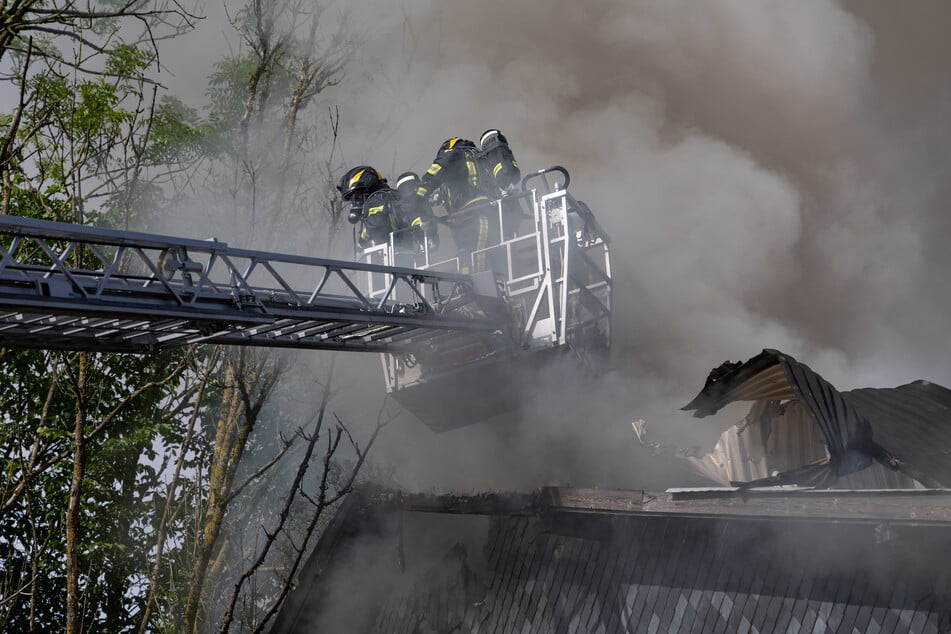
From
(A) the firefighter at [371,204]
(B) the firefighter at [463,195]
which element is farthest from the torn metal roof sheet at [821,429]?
(A) the firefighter at [371,204]

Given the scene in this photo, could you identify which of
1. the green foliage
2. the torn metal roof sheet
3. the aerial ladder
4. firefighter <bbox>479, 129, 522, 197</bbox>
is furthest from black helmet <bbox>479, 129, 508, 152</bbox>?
the green foliage

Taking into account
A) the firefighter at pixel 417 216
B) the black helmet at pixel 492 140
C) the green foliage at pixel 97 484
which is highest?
the black helmet at pixel 492 140

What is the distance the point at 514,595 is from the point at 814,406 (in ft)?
9.83

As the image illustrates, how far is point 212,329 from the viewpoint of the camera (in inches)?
283

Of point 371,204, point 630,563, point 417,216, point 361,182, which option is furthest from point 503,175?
point 630,563

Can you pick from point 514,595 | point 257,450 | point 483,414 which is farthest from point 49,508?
point 514,595

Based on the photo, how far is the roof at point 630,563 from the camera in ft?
19.6

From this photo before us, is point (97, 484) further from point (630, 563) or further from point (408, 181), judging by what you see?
point (630, 563)

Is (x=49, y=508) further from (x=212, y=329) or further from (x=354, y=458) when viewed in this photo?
(x=212, y=329)

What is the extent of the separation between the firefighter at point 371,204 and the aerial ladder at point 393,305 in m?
0.20

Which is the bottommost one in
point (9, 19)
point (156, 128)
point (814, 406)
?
point (814, 406)

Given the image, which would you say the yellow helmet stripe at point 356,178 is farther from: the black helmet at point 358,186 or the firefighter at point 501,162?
the firefighter at point 501,162

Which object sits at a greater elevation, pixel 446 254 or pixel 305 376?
pixel 446 254

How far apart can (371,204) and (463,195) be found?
111cm
